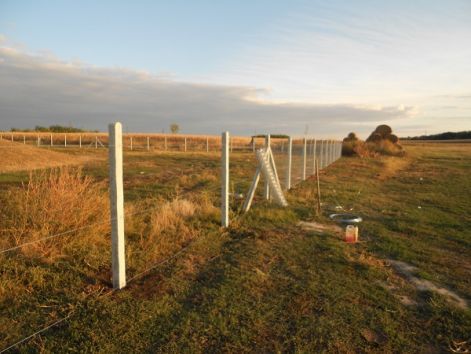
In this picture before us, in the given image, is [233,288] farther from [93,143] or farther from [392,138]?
[93,143]

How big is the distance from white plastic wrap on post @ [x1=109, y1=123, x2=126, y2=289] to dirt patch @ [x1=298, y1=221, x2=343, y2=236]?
14.0 ft

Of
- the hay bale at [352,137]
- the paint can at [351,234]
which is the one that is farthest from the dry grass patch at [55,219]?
the hay bale at [352,137]

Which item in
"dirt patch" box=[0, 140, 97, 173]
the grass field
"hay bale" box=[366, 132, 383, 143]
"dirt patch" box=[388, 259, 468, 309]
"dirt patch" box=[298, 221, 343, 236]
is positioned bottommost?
"dirt patch" box=[388, 259, 468, 309]

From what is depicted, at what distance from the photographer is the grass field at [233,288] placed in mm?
3318

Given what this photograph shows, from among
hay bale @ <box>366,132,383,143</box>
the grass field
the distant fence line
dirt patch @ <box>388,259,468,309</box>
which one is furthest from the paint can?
hay bale @ <box>366,132,383,143</box>

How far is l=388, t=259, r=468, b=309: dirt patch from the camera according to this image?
429 centimetres

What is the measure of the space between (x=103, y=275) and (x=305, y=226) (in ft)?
14.6

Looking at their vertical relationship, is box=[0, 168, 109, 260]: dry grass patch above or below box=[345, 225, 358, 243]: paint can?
above

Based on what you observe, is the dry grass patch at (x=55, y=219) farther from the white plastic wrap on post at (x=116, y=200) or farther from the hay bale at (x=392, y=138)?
the hay bale at (x=392, y=138)

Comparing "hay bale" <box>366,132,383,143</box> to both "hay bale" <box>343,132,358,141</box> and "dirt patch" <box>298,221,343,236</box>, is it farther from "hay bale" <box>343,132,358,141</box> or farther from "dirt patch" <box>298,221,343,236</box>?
"dirt patch" <box>298,221,343,236</box>

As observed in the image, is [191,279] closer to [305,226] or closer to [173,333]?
[173,333]

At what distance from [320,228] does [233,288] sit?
3.63m

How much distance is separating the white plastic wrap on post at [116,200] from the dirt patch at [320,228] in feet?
14.0

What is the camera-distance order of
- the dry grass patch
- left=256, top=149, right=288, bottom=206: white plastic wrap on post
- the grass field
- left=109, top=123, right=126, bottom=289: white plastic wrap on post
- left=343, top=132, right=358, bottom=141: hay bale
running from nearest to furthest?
1. the grass field
2. left=109, top=123, right=126, bottom=289: white plastic wrap on post
3. the dry grass patch
4. left=256, top=149, right=288, bottom=206: white plastic wrap on post
5. left=343, top=132, right=358, bottom=141: hay bale
